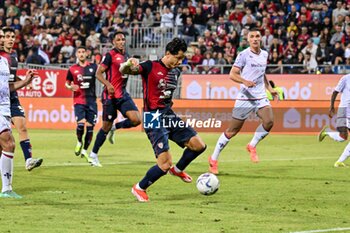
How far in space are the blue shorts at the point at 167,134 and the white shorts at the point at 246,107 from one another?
3.65 metres

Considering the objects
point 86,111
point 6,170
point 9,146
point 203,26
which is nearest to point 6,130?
point 9,146

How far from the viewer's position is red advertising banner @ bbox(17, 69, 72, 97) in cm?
3491

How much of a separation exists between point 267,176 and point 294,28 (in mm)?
18293

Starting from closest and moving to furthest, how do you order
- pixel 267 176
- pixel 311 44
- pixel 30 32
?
pixel 267 176
pixel 311 44
pixel 30 32

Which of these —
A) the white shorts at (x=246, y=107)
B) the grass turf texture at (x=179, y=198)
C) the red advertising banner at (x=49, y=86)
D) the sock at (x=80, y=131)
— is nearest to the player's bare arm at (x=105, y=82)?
the grass turf texture at (x=179, y=198)

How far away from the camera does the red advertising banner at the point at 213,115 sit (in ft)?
97.7

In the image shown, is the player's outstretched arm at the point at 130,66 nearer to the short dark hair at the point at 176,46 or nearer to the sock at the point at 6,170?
the short dark hair at the point at 176,46

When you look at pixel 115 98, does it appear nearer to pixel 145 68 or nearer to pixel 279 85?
pixel 145 68

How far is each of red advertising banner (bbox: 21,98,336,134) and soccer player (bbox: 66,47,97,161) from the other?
349 inches

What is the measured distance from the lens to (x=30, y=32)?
4097 cm

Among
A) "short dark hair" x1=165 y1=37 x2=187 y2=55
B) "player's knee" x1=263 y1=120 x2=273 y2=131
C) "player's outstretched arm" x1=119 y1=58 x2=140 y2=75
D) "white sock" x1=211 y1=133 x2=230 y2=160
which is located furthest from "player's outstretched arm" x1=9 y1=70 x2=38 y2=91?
"player's knee" x1=263 y1=120 x2=273 y2=131

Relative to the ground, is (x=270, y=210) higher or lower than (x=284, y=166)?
higher

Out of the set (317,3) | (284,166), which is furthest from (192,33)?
(284,166)

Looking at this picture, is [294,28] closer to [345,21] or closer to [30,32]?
[345,21]
